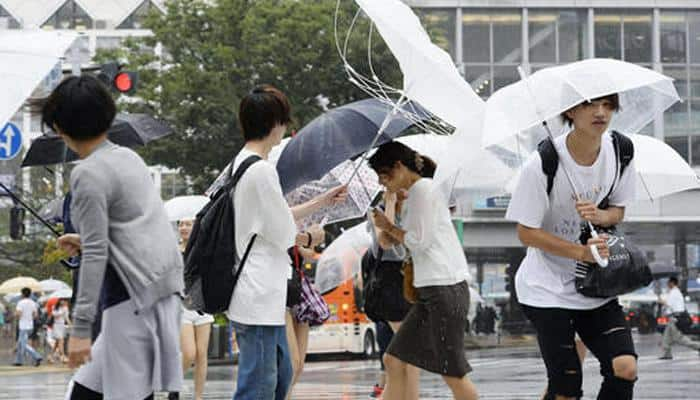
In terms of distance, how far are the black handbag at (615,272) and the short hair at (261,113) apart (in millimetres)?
1630

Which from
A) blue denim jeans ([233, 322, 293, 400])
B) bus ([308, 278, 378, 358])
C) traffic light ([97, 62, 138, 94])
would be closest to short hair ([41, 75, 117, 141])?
blue denim jeans ([233, 322, 293, 400])

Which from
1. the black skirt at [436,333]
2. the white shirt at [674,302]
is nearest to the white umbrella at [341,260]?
the black skirt at [436,333]

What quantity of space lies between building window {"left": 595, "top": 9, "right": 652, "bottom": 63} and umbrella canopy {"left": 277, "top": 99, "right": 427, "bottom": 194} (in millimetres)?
47986

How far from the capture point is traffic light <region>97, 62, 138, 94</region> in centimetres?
1872

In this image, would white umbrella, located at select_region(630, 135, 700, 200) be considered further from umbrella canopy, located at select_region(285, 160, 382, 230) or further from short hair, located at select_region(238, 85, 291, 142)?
short hair, located at select_region(238, 85, 291, 142)

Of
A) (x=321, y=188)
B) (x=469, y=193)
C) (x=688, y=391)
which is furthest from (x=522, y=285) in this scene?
(x=688, y=391)

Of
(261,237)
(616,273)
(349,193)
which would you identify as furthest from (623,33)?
(261,237)

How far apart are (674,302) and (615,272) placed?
2645cm

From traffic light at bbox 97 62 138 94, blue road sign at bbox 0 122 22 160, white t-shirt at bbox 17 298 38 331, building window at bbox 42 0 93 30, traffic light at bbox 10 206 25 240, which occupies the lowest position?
white t-shirt at bbox 17 298 38 331

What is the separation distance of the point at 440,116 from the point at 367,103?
1433mm

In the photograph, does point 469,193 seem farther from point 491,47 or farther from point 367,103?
point 491,47

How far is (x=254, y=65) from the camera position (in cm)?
3691

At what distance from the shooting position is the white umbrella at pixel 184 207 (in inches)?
553

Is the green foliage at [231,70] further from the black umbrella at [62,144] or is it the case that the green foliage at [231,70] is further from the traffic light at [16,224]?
the black umbrella at [62,144]
